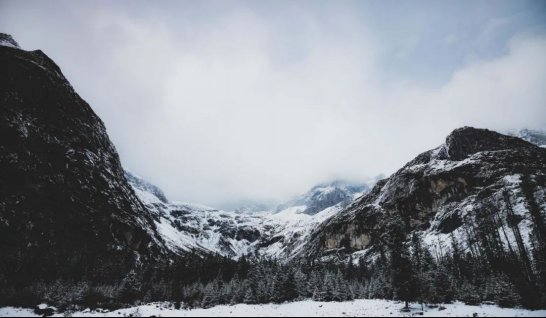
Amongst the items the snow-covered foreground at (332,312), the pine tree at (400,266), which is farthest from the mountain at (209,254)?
the snow-covered foreground at (332,312)

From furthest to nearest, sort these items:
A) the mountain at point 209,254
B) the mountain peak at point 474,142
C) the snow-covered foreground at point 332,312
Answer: the mountain peak at point 474,142, the mountain at point 209,254, the snow-covered foreground at point 332,312

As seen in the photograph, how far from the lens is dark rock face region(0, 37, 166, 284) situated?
8719 centimetres

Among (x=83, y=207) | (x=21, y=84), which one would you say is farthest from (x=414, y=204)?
(x=21, y=84)

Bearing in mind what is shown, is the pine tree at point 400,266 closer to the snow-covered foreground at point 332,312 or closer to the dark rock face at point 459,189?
the snow-covered foreground at point 332,312

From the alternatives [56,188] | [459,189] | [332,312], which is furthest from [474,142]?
[56,188]

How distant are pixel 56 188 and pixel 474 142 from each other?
221 metres

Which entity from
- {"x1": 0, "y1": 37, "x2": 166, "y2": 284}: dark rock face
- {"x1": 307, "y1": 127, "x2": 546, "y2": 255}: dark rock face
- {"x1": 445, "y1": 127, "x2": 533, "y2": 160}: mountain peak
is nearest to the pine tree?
{"x1": 0, "y1": 37, "x2": 166, "y2": 284}: dark rock face

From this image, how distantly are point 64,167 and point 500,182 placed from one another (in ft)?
614

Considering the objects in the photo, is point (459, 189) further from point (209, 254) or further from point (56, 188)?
point (56, 188)

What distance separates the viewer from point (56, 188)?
113 meters

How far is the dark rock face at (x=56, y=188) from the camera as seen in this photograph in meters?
87.2

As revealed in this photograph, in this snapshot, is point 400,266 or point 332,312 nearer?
point 332,312

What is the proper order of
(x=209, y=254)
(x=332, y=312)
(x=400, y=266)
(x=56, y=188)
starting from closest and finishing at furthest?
(x=332, y=312) < (x=400, y=266) < (x=56, y=188) < (x=209, y=254)

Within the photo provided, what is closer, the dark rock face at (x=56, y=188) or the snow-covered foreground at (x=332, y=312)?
the snow-covered foreground at (x=332, y=312)
